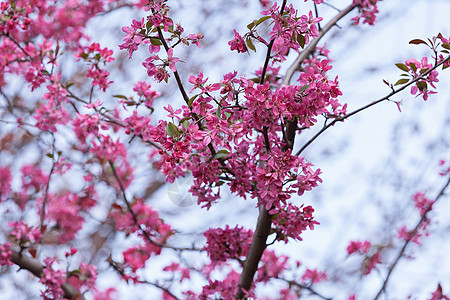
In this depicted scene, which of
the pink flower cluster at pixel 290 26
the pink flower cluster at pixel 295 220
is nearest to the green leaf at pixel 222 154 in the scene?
the pink flower cluster at pixel 295 220

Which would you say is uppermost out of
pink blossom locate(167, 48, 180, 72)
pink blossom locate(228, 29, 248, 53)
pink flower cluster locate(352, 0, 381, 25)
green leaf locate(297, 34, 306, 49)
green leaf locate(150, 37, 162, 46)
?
pink flower cluster locate(352, 0, 381, 25)

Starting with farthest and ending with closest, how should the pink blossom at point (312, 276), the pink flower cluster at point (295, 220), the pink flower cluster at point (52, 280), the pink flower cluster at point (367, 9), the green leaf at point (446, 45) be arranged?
the pink blossom at point (312, 276) < the pink flower cluster at point (367, 9) < the pink flower cluster at point (52, 280) < the pink flower cluster at point (295, 220) < the green leaf at point (446, 45)

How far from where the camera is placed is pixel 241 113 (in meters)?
1.66

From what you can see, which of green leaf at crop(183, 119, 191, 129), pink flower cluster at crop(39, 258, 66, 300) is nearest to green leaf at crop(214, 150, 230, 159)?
green leaf at crop(183, 119, 191, 129)

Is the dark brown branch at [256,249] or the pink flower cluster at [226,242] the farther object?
the pink flower cluster at [226,242]

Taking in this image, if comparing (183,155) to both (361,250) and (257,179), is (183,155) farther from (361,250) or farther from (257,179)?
(361,250)

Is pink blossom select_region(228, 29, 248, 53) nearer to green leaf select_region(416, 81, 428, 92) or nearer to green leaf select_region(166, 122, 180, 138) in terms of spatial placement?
green leaf select_region(166, 122, 180, 138)

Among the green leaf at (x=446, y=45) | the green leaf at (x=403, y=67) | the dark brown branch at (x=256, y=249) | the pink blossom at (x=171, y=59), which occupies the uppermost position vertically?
the green leaf at (x=446, y=45)

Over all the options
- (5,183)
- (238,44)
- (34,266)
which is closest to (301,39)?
(238,44)

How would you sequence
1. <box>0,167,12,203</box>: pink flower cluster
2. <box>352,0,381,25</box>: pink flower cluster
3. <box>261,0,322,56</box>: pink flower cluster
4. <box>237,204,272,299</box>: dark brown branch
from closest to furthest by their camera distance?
1. <box>261,0,322,56</box>: pink flower cluster
2. <box>237,204,272,299</box>: dark brown branch
3. <box>352,0,381,25</box>: pink flower cluster
4. <box>0,167,12,203</box>: pink flower cluster

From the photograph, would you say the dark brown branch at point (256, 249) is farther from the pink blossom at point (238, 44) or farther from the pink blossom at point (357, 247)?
the pink blossom at point (357, 247)

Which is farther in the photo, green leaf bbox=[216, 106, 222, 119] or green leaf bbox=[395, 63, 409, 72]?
green leaf bbox=[395, 63, 409, 72]

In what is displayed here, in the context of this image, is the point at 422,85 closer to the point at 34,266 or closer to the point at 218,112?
the point at 218,112

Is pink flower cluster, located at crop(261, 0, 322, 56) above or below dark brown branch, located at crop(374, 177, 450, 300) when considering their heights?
below
